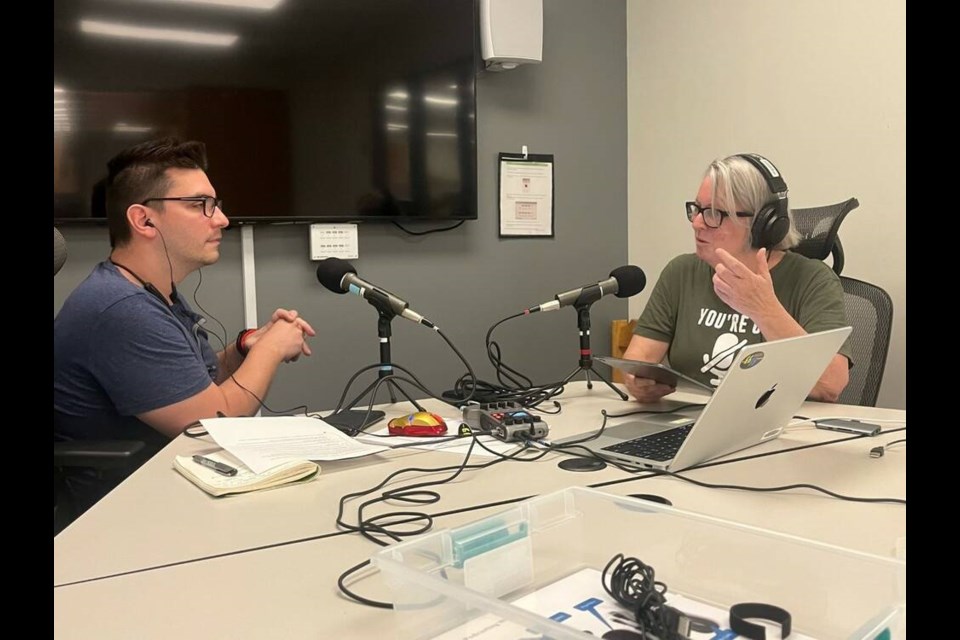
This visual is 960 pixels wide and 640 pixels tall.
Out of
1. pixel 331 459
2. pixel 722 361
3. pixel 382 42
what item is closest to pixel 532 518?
pixel 331 459

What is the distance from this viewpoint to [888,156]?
2.25 metres

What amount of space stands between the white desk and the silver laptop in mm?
41

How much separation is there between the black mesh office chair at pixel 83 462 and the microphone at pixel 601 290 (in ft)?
2.81

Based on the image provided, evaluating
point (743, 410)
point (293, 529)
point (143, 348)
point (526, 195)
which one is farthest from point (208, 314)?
point (743, 410)

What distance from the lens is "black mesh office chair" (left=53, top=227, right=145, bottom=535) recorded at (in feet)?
4.19

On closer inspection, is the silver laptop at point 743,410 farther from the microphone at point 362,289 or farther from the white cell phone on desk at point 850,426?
the microphone at point 362,289

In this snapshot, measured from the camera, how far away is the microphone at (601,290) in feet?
5.40

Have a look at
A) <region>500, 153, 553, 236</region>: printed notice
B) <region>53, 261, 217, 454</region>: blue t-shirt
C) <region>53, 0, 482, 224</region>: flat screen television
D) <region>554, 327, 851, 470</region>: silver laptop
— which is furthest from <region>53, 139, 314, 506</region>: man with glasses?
<region>500, 153, 553, 236</region>: printed notice

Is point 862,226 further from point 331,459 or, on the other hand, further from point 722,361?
point 331,459

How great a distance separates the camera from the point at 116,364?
→ 1.51m

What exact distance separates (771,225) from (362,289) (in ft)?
3.35

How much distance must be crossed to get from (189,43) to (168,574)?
6.26 feet

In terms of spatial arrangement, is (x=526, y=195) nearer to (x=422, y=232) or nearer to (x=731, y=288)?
(x=422, y=232)

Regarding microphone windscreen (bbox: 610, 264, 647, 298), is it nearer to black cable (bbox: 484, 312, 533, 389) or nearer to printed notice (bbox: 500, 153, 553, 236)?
black cable (bbox: 484, 312, 533, 389)
